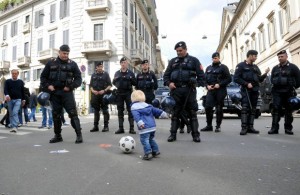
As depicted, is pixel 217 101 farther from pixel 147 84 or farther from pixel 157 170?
pixel 157 170

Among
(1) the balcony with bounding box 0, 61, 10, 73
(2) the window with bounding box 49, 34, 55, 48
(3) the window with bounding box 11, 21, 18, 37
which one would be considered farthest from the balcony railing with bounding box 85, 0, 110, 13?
(1) the balcony with bounding box 0, 61, 10, 73

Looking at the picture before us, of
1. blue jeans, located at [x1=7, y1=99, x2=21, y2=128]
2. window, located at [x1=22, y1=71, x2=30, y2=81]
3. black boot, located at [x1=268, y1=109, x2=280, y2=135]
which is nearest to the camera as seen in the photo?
black boot, located at [x1=268, y1=109, x2=280, y2=135]

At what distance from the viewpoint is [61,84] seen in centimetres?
594

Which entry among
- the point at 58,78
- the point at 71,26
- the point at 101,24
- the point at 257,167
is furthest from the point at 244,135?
the point at 71,26

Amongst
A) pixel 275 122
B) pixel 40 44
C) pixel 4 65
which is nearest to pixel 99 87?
pixel 275 122

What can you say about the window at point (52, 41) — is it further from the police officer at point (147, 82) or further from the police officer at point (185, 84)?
the police officer at point (185, 84)

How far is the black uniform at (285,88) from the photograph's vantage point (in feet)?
22.2

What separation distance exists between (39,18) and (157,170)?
3470 cm

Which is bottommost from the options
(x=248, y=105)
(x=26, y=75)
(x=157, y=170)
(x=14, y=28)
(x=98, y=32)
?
(x=157, y=170)

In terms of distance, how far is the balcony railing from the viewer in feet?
90.5

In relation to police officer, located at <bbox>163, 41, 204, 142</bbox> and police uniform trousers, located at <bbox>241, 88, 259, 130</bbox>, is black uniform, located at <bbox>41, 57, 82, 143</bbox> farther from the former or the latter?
police uniform trousers, located at <bbox>241, 88, 259, 130</bbox>

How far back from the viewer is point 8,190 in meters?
2.76

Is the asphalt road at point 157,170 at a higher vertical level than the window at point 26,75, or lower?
lower

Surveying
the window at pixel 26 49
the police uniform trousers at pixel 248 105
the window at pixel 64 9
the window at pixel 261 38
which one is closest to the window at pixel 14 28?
the window at pixel 26 49
